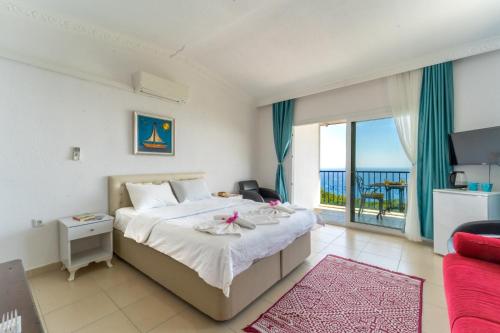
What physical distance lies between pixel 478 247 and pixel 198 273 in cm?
207

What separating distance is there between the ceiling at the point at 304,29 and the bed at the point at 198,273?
6.48ft

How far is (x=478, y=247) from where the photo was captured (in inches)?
63.1

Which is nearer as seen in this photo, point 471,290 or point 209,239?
point 471,290

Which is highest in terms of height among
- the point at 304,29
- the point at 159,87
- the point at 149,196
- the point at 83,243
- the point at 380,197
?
the point at 304,29

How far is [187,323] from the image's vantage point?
1.67 m

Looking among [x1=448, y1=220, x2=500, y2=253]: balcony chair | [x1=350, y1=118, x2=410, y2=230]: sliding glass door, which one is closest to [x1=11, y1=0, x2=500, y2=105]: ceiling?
[x1=350, y1=118, x2=410, y2=230]: sliding glass door

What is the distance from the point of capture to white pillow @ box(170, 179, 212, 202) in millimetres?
3219

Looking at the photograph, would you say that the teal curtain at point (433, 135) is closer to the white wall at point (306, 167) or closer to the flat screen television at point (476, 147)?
the flat screen television at point (476, 147)

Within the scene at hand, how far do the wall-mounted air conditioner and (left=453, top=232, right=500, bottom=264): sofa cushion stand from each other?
3623mm

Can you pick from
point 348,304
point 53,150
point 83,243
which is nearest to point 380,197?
point 348,304

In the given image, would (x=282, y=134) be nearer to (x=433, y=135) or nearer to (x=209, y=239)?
(x=433, y=135)

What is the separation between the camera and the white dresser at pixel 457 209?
8.18 feet

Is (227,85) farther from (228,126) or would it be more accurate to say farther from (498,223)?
(498,223)

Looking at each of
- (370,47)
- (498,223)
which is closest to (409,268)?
(498,223)
